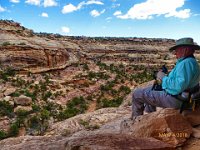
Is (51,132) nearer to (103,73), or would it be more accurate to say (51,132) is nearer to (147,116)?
(147,116)

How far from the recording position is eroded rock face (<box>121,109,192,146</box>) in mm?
4840

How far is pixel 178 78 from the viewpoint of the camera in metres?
4.98

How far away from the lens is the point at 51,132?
830cm

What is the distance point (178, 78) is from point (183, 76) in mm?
76

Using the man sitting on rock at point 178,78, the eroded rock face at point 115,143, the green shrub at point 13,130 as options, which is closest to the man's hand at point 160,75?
the man sitting on rock at point 178,78

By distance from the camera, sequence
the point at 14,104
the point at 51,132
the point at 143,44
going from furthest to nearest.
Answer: the point at 143,44
the point at 14,104
the point at 51,132

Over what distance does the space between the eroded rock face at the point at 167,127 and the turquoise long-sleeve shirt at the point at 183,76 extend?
358 millimetres

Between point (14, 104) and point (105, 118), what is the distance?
30.4 feet

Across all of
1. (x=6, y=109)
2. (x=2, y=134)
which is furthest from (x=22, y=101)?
(x=2, y=134)

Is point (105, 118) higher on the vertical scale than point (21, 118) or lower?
higher

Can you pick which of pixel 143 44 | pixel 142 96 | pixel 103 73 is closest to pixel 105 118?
pixel 142 96

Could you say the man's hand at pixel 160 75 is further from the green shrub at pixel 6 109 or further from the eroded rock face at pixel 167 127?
the green shrub at pixel 6 109

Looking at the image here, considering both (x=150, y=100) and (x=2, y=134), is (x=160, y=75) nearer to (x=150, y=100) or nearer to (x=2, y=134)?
(x=150, y=100)

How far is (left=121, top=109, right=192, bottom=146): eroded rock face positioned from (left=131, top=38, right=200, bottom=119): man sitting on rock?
287 mm
